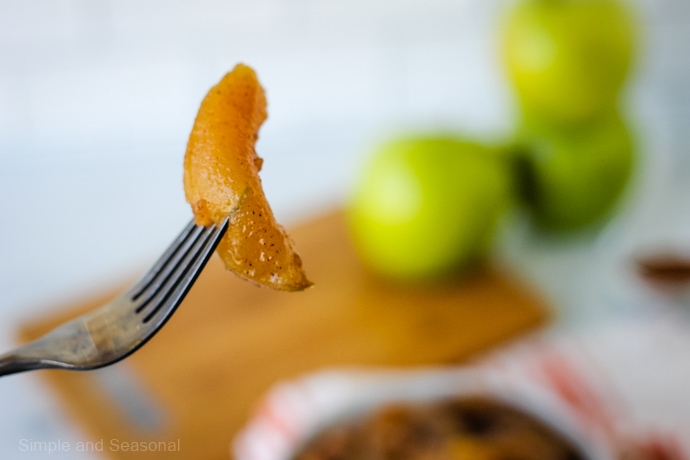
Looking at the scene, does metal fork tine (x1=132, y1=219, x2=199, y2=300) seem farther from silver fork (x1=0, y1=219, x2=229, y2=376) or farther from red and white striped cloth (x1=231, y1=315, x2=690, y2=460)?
red and white striped cloth (x1=231, y1=315, x2=690, y2=460)

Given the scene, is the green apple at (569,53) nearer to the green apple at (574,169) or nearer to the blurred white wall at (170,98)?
the green apple at (574,169)

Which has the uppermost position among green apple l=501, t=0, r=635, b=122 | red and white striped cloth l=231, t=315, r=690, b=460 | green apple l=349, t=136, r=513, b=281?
green apple l=501, t=0, r=635, b=122

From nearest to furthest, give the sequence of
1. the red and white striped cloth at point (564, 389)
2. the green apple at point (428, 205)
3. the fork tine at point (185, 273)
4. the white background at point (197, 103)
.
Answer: the fork tine at point (185, 273), the red and white striped cloth at point (564, 389), the green apple at point (428, 205), the white background at point (197, 103)

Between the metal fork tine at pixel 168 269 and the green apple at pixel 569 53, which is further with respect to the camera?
the green apple at pixel 569 53

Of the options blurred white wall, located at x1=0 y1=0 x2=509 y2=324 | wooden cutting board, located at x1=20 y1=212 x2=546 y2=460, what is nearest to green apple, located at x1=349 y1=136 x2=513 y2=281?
wooden cutting board, located at x1=20 y1=212 x2=546 y2=460

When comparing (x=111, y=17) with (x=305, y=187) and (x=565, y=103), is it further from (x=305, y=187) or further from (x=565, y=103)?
(x=565, y=103)

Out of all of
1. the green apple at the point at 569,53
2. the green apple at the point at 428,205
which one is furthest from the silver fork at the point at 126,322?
the green apple at the point at 569,53

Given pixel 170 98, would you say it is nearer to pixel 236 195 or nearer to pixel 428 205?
pixel 428 205
